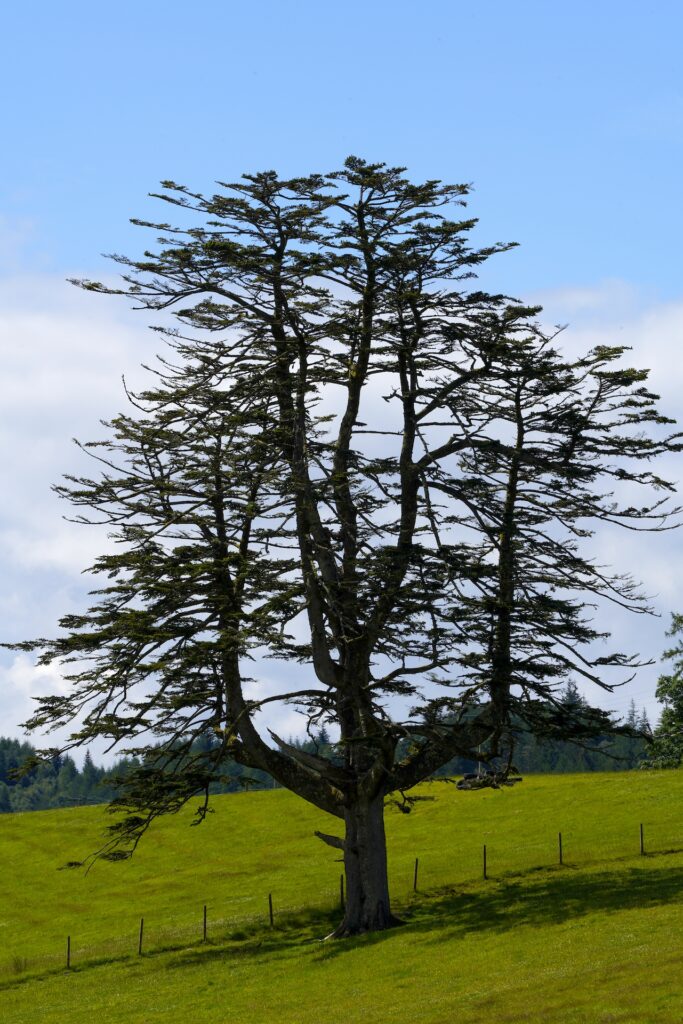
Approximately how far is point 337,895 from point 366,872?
1210cm

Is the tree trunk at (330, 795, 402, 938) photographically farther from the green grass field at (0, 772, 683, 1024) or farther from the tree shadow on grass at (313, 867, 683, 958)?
the green grass field at (0, 772, 683, 1024)

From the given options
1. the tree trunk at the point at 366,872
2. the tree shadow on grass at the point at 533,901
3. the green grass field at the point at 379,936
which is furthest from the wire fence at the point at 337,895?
the tree trunk at the point at 366,872

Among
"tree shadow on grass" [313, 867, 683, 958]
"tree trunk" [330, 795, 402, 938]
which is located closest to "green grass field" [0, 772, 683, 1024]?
"tree shadow on grass" [313, 867, 683, 958]

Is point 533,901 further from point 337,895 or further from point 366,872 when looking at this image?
point 337,895

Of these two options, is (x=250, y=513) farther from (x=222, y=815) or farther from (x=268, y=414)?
(x=222, y=815)

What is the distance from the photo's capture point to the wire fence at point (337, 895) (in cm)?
4231

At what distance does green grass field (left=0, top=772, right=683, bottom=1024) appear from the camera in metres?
26.5

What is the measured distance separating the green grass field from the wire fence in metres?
0.16

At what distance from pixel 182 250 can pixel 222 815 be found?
44958mm

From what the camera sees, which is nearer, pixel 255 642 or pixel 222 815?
pixel 255 642

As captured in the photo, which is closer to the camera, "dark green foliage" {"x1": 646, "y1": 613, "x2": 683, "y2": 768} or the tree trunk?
the tree trunk

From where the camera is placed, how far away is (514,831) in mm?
57344

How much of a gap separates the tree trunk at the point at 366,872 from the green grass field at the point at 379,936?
1.12 m

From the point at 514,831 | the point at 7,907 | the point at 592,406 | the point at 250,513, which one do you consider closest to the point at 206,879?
the point at 7,907
